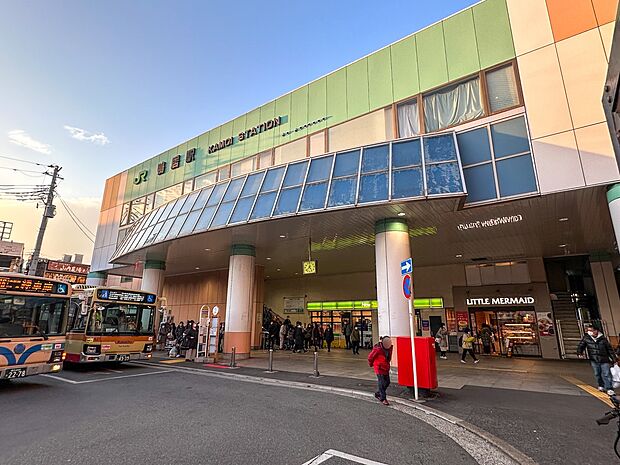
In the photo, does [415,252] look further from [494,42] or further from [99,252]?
[99,252]

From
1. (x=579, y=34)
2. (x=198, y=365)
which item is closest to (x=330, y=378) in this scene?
(x=198, y=365)

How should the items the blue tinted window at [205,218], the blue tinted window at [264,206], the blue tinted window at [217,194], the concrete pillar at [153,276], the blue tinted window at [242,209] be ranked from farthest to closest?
the concrete pillar at [153,276] < the blue tinted window at [217,194] < the blue tinted window at [205,218] < the blue tinted window at [242,209] < the blue tinted window at [264,206]

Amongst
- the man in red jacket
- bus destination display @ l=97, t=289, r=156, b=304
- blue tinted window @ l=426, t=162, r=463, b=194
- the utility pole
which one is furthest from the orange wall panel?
the utility pole

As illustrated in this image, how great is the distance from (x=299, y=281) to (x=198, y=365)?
45.2 ft

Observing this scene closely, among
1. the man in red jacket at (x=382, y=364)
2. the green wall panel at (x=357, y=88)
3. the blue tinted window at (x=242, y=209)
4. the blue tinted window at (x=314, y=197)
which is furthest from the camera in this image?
the green wall panel at (x=357, y=88)

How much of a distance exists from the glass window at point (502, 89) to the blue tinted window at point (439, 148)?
2.16 m

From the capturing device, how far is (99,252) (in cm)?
2719

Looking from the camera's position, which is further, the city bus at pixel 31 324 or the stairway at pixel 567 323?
the stairway at pixel 567 323

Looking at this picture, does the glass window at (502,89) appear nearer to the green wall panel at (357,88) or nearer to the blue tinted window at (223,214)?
the green wall panel at (357,88)

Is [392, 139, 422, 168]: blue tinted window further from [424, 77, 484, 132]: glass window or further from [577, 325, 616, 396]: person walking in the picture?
[577, 325, 616, 396]: person walking

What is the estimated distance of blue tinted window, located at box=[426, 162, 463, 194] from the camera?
Answer: 10.4m

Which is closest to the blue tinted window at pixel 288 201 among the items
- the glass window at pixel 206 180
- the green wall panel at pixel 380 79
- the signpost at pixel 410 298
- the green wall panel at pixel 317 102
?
the signpost at pixel 410 298

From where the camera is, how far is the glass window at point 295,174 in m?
13.3

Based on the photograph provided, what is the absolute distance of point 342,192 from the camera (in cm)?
1177
